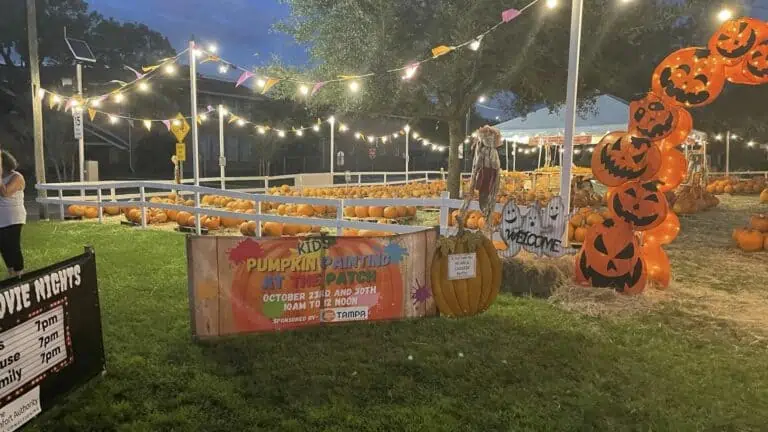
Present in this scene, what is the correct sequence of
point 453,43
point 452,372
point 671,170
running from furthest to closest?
point 453,43 → point 671,170 → point 452,372

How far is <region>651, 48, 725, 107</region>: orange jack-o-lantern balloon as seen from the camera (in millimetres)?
6969

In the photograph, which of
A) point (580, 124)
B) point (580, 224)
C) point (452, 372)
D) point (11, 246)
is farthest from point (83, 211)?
point (580, 124)

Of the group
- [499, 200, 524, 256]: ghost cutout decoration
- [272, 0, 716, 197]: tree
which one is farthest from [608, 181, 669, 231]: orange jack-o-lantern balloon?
[272, 0, 716, 197]: tree

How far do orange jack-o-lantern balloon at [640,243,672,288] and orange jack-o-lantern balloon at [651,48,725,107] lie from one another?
193cm

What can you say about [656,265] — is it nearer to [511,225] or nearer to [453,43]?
[511,225]

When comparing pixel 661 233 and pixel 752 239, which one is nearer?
pixel 661 233

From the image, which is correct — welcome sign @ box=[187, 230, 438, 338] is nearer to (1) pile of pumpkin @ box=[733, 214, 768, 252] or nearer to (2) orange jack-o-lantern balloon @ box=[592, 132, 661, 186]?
(2) orange jack-o-lantern balloon @ box=[592, 132, 661, 186]

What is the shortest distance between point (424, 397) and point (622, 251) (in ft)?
13.7

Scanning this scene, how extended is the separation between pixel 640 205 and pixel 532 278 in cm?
165

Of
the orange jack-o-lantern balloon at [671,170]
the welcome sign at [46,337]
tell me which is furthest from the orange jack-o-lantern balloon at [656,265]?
the welcome sign at [46,337]

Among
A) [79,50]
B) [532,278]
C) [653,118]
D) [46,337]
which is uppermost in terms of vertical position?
[79,50]

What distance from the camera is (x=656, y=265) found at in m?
7.67

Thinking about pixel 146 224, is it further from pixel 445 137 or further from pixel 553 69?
pixel 445 137

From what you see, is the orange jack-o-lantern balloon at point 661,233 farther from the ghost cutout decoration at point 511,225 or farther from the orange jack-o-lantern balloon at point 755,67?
the orange jack-o-lantern balloon at point 755,67
